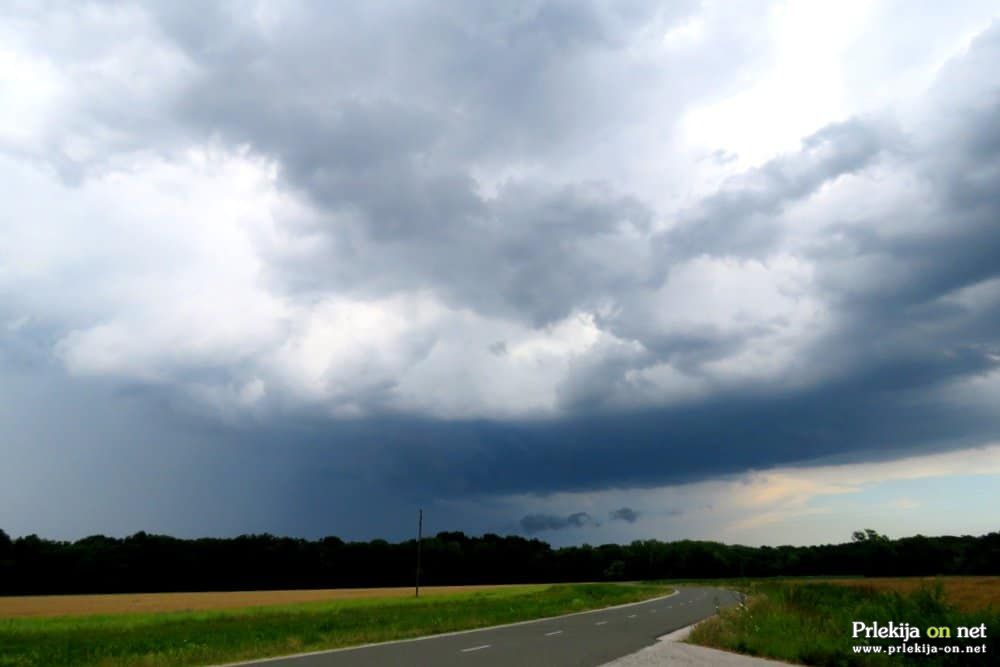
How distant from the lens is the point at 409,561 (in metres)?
146

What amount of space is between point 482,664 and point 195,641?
14.6 m

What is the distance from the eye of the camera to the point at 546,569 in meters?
160

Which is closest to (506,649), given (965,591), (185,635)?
(185,635)

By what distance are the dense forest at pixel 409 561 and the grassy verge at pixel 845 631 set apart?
296 feet

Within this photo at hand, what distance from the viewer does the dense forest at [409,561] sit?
352 ft

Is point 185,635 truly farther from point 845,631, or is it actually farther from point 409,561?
point 409,561

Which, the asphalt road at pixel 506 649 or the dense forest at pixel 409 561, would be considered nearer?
the asphalt road at pixel 506 649

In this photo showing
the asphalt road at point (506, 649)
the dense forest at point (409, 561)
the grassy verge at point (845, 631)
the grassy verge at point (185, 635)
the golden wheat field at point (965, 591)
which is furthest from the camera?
the dense forest at point (409, 561)

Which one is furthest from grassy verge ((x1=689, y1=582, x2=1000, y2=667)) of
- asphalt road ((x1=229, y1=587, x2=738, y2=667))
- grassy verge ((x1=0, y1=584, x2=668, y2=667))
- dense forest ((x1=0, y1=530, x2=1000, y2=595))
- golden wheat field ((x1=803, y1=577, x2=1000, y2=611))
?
A: dense forest ((x1=0, y1=530, x2=1000, y2=595))

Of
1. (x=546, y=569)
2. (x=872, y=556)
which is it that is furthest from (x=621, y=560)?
(x=872, y=556)

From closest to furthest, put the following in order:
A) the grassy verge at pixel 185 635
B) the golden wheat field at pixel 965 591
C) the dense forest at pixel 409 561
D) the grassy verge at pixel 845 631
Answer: the grassy verge at pixel 845 631 < the grassy verge at pixel 185 635 < the golden wheat field at pixel 965 591 < the dense forest at pixel 409 561

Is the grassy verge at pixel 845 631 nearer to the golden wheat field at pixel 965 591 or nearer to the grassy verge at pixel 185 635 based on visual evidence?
the golden wheat field at pixel 965 591

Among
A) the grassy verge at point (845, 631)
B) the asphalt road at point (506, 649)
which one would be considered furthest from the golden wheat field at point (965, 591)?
the asphalt road at point (506, 649)

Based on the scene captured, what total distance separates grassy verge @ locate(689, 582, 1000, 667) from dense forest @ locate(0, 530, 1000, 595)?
90.2m
